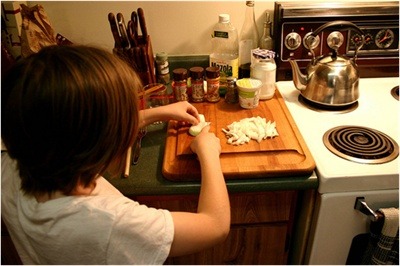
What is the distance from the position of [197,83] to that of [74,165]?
0.59m

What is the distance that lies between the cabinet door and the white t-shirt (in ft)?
1.30

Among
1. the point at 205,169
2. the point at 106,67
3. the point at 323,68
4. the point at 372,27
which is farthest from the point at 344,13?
the point at 106,67

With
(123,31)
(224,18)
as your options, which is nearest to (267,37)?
(224,18)

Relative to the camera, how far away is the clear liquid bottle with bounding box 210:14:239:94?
1.20 meters

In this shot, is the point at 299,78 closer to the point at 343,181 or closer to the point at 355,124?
the point at 355,124

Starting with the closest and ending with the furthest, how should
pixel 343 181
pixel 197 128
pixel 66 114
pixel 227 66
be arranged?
pixel 66 114 < pixel 343 181 < pixel 197 128 < pixel 227 66

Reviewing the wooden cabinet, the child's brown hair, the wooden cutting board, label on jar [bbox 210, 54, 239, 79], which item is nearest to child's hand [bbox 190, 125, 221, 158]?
the wooden cutting board

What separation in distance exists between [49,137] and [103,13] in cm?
82

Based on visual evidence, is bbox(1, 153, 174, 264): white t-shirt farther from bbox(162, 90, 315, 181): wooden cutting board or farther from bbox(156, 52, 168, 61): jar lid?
bbox(156, 52, 168, 61): jar lid

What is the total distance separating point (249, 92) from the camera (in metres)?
1.09

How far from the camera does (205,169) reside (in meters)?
0.82

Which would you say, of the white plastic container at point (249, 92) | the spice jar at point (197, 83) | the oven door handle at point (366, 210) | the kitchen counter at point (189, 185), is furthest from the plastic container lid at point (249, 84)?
the oven door handle at point (366, 210)

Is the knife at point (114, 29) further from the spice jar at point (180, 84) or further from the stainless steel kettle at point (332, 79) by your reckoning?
the stainless steel kettle at point (332, 79)

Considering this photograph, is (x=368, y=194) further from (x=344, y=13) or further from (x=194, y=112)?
(x=344, y=13)
